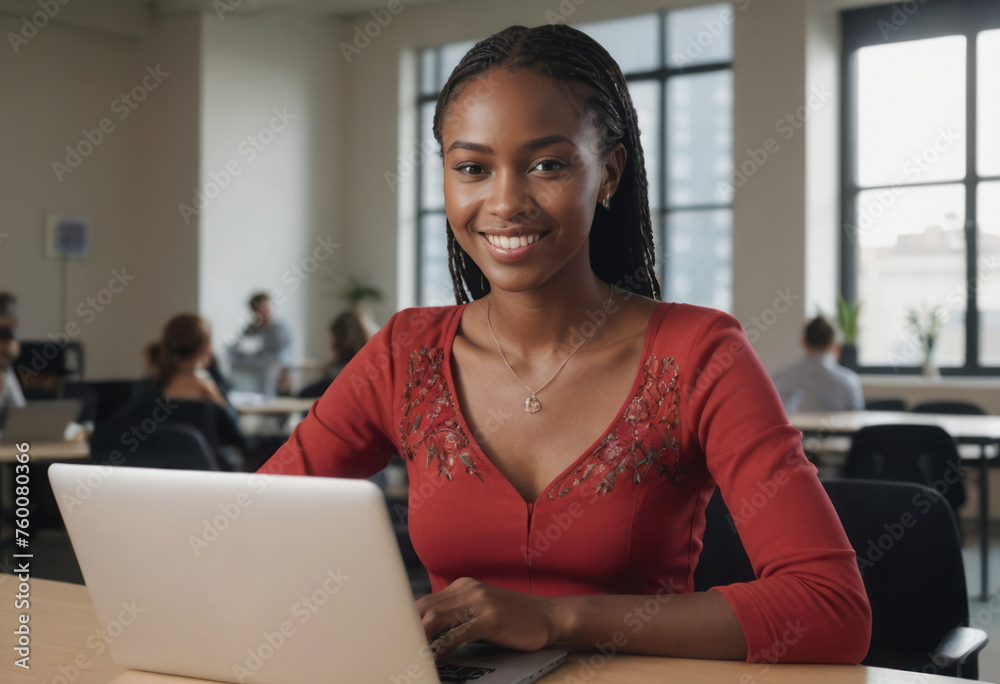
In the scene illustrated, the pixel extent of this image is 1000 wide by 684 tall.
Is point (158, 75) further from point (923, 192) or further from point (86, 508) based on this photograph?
point (86, 508)

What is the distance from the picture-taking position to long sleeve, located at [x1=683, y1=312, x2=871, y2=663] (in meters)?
0.99

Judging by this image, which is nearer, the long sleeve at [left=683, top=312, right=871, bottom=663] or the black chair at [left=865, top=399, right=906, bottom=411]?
the long sleeve at [left=683, top=312, right=871, bottom=663]

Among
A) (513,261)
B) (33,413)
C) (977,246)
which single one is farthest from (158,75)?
(513,261)

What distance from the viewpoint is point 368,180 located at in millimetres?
8875

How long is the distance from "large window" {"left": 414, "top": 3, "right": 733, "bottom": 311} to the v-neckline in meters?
6.03

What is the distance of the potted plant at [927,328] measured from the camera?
6.52m

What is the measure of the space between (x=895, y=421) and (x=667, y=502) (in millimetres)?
3545

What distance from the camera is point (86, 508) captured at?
852 mm

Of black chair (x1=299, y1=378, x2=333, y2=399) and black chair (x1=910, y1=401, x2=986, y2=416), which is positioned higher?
black chair (x1=299, y1=378, x2=333, y2=399)

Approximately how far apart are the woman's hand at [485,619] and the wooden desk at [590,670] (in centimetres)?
4

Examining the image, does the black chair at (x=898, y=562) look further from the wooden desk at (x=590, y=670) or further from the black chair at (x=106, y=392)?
the black chair at (x=106, y=392)

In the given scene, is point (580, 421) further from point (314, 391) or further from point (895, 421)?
point (314, 391)

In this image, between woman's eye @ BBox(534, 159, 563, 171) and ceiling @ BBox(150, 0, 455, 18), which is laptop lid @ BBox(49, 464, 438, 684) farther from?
ceiling @ BBox(150, 0, 455, 18)

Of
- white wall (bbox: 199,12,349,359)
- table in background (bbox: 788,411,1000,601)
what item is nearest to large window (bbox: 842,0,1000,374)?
table in background (bbox: 788,411,1000,601)
